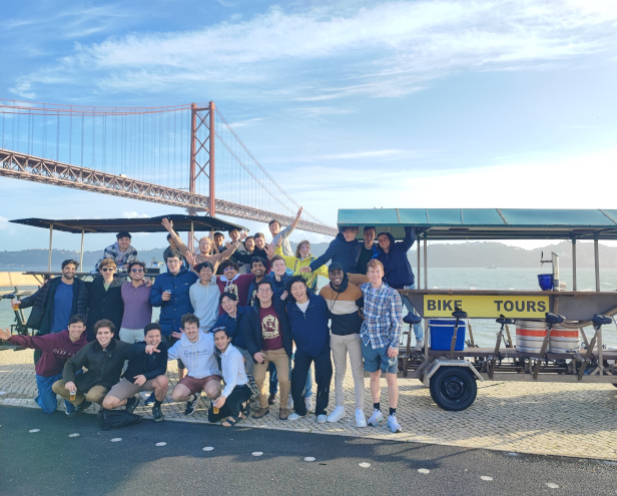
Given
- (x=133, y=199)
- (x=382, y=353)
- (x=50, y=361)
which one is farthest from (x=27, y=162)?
(x=382, y=353)

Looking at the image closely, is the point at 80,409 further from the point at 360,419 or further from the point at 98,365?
the point at 360,419

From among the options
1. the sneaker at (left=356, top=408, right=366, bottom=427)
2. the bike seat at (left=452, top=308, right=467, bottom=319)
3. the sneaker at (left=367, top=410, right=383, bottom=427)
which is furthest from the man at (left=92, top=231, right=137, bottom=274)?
the bike seat at (left=452, top=308, right=467, bottom=319)

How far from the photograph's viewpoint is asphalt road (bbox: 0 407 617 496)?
11.9 ft

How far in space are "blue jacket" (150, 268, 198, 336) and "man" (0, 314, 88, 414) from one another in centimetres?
90

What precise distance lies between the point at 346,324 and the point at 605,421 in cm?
329

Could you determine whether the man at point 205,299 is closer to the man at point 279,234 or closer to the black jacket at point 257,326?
the black jacket at point 257,326

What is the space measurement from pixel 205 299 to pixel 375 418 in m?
2.52

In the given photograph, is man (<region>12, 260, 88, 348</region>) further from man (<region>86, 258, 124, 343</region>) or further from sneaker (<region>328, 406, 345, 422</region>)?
sneaker (<region>328, 406, 345, 422</region>)

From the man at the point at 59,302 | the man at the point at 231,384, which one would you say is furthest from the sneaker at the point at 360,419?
the man at the point at 59,302

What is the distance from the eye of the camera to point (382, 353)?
16.4 feet

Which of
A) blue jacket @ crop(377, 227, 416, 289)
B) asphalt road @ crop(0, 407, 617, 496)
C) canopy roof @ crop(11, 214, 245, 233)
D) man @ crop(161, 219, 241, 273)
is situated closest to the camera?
asphalt road @ crop(0, 407, 617, 496)

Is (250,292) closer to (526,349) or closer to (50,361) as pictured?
(50,361)

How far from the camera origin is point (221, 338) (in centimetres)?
518

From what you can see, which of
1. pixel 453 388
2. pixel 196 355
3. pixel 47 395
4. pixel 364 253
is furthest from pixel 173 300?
pixel 453 388
